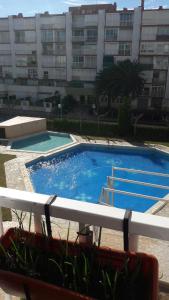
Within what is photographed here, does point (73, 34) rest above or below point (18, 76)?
above

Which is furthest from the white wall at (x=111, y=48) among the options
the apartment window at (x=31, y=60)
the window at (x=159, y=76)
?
the apartment window at (x=31, y=60)

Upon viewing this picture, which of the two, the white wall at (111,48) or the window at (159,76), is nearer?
the window at (159,76)

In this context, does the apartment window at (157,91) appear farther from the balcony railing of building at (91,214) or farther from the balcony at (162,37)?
the balcony railing of building at (91,214)

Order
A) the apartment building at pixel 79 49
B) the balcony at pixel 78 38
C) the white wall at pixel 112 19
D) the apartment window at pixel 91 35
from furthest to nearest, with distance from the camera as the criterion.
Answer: the balcony at pixel 78 38
the apartment window at pixel 91 35
the white wall at pixel 112 19
the apartment building at pixel 79 49

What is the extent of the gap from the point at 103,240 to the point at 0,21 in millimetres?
51676

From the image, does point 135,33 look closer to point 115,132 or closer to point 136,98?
point 136,98

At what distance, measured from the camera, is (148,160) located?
22594 millimetres

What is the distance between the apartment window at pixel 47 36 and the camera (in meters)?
46.3

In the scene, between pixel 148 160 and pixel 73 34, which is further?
pixel 73 34

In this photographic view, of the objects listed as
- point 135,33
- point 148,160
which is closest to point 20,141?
point 148,160

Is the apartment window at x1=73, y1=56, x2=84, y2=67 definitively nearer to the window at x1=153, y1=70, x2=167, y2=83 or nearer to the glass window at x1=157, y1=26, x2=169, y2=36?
the window at x1=153, y1=70, x2=167, y2=83

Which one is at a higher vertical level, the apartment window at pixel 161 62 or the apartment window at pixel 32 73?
the apartment window at pixel 161 62

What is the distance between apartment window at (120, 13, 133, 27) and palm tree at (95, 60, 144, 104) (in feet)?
22.0

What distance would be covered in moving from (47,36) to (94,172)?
115 ft
